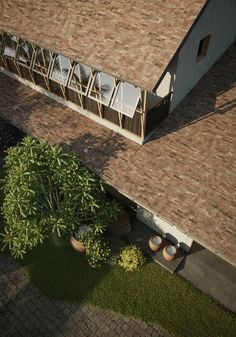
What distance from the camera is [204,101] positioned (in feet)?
55.6

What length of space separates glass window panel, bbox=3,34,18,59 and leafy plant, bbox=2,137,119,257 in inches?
321

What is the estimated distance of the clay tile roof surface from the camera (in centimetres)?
1350

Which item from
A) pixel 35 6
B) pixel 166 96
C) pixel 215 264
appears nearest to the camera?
pixel 166 96

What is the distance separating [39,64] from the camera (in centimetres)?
1822

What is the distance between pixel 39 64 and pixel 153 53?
7.82 meters

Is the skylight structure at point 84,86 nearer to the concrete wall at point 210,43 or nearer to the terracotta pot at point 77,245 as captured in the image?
the concrete wall at point 210,43

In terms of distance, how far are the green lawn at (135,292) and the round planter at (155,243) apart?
89 centimetres

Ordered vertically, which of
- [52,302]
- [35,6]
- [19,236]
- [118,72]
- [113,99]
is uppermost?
[35,6]

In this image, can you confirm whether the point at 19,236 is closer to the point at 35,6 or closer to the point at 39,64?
the point at 39,64

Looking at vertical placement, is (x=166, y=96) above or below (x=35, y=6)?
below

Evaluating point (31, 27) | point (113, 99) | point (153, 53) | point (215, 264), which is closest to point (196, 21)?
point (153, 53)

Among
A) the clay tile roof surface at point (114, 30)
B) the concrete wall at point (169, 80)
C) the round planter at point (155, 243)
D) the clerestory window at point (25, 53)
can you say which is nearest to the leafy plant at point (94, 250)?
the round planter at point (155, 243)

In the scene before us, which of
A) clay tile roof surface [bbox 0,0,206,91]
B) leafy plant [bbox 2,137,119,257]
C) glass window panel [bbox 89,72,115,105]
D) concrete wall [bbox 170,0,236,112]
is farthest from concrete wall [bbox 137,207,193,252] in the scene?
clay tile roof surface [bbox 0,0,206,91]

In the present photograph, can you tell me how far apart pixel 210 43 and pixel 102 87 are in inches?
252
